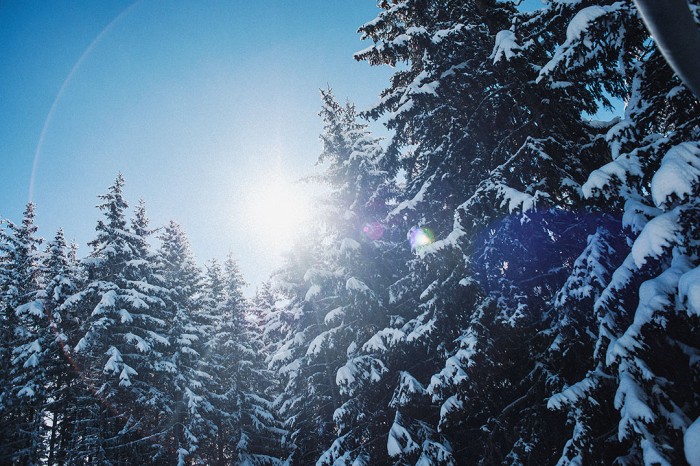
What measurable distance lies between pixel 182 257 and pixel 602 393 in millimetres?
26572

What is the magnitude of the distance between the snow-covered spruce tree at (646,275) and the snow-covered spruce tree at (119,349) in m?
19.6

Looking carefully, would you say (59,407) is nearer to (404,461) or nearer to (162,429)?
(162,429)

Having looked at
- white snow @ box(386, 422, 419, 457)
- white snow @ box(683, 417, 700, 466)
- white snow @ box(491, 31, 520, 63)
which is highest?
white snow @ box(491, 31, 520, 63)

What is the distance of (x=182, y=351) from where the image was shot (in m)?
21.2

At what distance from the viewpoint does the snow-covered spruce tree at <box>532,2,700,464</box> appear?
4.46 metres

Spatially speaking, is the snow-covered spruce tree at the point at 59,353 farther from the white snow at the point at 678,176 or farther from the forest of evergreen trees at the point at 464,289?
the white snow at the point at 678,176

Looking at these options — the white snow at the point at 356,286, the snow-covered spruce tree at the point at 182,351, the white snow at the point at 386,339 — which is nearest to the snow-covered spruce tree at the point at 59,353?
the snow-covered spruce tree at the point at 182,351

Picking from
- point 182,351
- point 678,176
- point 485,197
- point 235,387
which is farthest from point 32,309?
point 678,176

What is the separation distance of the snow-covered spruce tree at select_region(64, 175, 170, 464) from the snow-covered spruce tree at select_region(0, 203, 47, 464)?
7.46 feet

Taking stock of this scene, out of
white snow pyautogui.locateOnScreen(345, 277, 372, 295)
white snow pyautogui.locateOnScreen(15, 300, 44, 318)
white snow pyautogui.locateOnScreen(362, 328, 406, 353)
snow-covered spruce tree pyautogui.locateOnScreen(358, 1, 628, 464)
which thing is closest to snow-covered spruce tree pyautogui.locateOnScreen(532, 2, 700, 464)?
snow-covered spruce tree pyautogui.locateOnScreen(358, 1, 628, 464)

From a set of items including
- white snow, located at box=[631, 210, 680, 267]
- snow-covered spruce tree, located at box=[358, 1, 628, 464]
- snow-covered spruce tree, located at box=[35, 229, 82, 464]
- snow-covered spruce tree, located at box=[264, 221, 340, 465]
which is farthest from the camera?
snow-covered spruce tree, located at box=[35, 229, 82, 464]

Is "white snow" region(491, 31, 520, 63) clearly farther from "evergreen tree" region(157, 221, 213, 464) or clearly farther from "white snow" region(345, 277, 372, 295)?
"evergreen tree" region(157, 221, 213, 464)

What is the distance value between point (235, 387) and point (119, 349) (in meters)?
7.51

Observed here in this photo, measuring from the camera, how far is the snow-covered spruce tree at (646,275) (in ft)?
14.6
